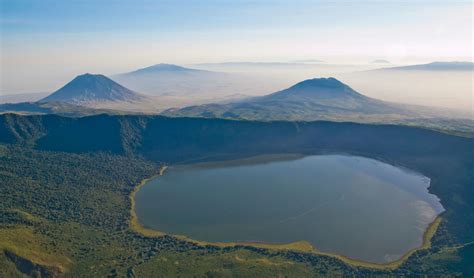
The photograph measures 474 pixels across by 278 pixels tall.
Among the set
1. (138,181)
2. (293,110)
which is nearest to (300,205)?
(138,181)

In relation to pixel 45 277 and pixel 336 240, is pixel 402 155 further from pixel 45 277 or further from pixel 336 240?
pixel 45 277

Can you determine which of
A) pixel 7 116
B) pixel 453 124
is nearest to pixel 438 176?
pixel 453 124

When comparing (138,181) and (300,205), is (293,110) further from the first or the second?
(300,205)

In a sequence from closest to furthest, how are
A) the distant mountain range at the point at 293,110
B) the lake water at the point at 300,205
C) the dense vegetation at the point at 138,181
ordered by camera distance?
the dense vegetation at the point at 138,181
the lake water at the point at 300,205
the distant mountain range at the point at 293,110

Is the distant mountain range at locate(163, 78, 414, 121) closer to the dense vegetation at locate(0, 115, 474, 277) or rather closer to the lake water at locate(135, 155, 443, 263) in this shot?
the dense vegetation at locate(0, 115, 474, 277)

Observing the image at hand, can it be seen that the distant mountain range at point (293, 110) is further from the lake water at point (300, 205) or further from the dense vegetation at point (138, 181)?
the lake water at point (300, 205)

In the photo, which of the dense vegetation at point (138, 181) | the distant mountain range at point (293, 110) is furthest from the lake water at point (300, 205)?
the distant mountain range at point (293, 110)
